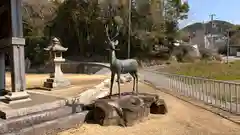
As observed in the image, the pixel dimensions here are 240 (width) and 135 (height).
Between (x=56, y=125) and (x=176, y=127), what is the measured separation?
8.52 ft

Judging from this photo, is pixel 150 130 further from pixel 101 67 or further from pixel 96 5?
pixel 96 5

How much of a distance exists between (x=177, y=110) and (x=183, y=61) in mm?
24548

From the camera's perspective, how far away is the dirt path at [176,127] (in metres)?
5.55

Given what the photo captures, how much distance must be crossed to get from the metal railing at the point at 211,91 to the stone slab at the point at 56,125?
382cm


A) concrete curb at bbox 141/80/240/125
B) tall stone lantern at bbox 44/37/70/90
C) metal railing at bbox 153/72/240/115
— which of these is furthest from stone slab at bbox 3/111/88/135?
tall stone lantern at bbox 44/37/70/90

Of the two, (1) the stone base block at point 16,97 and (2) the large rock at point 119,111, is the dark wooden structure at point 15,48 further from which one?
(2) the large rock at point 119,111

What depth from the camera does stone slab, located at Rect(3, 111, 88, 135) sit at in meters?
5.20

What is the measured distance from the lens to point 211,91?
27.2 feet

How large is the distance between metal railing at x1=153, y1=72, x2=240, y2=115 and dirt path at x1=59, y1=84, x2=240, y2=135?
778 millimetres

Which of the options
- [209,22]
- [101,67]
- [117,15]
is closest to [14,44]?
[101,67]

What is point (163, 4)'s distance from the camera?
97.7 feet

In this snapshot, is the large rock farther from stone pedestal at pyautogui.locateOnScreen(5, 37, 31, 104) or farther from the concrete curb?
the concrete curb

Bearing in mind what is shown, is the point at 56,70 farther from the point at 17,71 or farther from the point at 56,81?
the point at 17,71

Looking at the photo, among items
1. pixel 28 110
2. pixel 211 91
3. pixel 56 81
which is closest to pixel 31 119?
pixel 28 110
